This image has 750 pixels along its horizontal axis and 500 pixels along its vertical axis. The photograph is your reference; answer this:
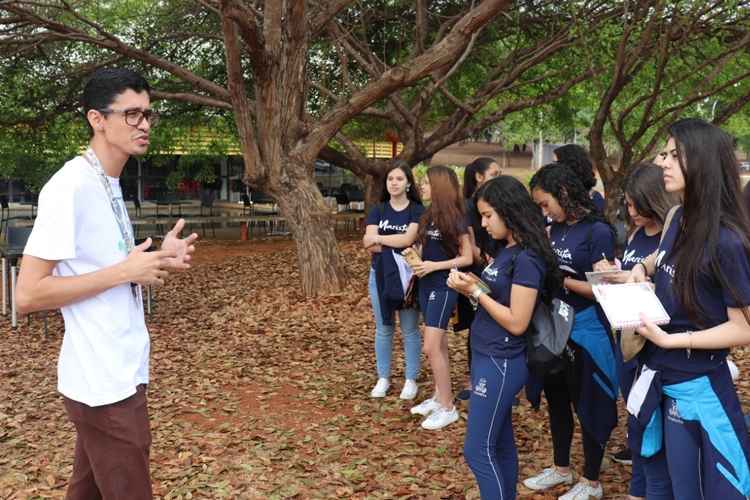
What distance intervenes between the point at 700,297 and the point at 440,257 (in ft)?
9.32

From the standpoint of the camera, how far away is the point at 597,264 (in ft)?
13.6

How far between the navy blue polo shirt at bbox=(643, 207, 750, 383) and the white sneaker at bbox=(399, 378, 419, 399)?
337 centimetres

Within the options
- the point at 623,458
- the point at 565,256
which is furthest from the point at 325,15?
the point at 623,458

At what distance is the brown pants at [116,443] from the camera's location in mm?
2674

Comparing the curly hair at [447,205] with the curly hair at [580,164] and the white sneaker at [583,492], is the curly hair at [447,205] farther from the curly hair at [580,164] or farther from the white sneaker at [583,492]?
the white sneaker at [583,492]

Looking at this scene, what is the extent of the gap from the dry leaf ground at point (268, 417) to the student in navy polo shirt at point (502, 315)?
1.00m

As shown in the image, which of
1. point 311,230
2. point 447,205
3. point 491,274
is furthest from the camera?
point 311,230

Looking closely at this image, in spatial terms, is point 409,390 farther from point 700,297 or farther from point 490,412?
point 700,297

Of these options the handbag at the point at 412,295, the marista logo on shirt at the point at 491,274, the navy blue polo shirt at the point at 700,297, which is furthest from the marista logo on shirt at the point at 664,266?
the handbag at the point at 412,295

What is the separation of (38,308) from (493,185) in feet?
7.32

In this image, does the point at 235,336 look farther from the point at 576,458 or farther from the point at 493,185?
the point at 493,185

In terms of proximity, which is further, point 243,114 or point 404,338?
point 243,114

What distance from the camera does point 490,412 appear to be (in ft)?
11.8

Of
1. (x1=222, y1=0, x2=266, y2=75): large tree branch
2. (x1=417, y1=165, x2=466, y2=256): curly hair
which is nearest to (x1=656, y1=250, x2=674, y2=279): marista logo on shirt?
(x1=417, y1=165, x2=466, y2=256): curly hair
